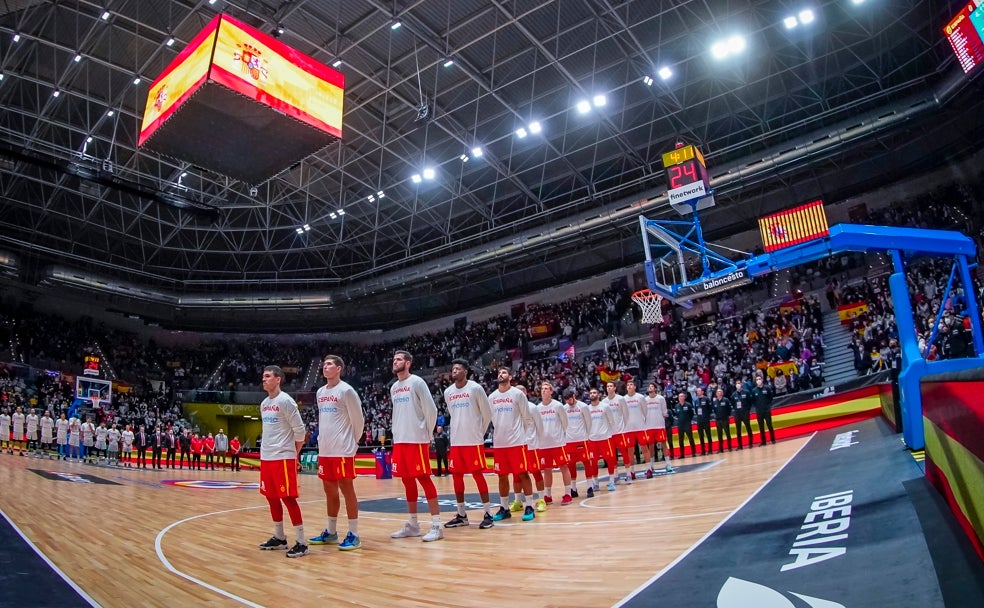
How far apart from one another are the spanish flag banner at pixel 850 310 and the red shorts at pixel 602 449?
1363 cm

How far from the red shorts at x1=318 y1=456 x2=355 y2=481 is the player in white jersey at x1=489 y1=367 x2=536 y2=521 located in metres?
2.09

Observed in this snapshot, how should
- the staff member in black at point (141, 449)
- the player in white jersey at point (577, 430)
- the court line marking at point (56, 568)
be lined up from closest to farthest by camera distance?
the court line marking at point (56, 568)
the player in white jersey at point (577, 430)
the staff member in black at point (141, 449)

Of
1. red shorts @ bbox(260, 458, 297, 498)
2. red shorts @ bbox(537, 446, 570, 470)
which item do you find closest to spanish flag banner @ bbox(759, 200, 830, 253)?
red shorts @ bbox(537, 446, 570, 470)

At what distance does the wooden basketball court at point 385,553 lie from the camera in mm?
3537

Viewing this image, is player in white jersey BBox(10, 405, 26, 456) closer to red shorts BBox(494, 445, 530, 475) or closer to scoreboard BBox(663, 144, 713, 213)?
red shorts BBox(494, 445, 530, 475)

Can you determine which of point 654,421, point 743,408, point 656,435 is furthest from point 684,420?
point 654,421

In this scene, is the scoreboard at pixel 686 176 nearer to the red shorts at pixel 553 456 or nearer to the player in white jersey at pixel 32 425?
the red shorts at pixel 553 456

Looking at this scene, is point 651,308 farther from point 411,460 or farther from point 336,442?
point 336,442

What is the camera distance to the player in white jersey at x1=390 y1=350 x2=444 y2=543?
5.82m

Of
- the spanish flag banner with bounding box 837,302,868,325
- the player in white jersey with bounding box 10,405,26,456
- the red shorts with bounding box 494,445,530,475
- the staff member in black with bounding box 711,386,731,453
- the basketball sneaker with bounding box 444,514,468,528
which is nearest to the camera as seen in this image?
the basketball sneaker with bounding box 444,514,468,528

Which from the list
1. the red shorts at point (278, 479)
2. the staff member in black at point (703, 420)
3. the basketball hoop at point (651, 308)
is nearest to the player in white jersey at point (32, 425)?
the red shorts at point (278, 479)

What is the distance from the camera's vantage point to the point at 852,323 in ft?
61.8

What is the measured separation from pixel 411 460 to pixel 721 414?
1133 centimetres

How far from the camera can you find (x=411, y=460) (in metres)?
5.85
